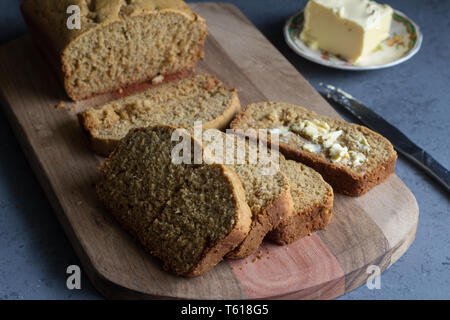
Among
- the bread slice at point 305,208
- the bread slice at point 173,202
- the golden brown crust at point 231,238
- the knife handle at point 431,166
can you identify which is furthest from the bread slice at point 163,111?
the knife handle at point 431,166

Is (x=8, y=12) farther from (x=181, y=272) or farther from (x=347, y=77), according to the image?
(x=181, y=272)

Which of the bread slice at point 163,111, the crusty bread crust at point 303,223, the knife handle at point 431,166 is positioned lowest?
the knife handle at point 431,166

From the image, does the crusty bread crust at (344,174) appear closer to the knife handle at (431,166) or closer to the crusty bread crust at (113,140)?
the knife handle at (431,166)

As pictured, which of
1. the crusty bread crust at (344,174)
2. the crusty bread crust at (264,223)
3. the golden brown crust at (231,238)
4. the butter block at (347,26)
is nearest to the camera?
the golden brown crust at (231,238)

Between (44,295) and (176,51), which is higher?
(176,51)

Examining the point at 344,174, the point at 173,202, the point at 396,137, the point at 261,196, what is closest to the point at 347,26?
the point at 396,137

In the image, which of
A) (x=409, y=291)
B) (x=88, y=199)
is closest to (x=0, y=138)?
(x=88, y=199)

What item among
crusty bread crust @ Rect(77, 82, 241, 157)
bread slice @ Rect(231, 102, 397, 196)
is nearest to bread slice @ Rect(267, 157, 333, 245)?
bread slice @ Rect(231, 102, 397, 196)

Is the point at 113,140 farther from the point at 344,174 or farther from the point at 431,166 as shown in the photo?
the point at 431,166
